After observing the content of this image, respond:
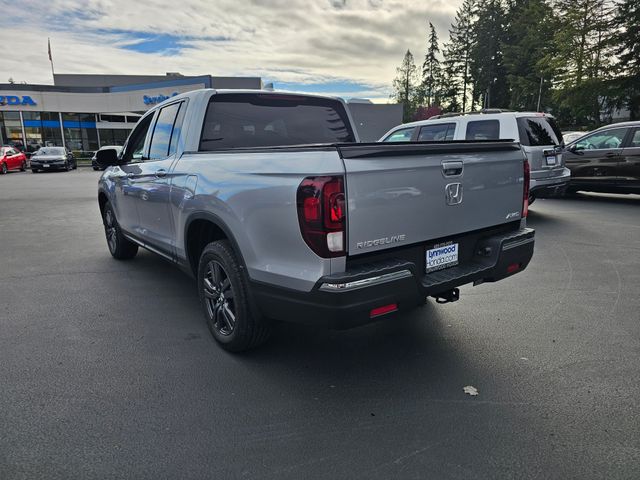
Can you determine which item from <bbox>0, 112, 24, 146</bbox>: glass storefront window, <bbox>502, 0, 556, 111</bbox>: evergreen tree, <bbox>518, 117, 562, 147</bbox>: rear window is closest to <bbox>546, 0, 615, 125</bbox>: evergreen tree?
<bbox>502, 0, 556, 111</bbox>: evergreen tree

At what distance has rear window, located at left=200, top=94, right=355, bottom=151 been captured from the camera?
3.94 meters

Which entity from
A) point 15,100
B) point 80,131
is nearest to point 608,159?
point 15,100

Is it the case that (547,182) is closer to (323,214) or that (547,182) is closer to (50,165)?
(323,214)

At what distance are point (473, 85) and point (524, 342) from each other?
7711 centimetres

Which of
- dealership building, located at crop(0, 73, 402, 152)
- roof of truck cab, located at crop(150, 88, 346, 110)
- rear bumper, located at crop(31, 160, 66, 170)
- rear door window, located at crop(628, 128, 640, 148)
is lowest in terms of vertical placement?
rear bumper, located at crop(31, 160, 66, 170)

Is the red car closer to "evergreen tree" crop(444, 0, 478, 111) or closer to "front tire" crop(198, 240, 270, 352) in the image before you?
"front tire" crop(198, 240, 270, 352)

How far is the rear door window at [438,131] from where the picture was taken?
877 cm

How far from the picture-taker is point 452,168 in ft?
9.66

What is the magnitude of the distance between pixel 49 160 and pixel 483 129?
1037 inches

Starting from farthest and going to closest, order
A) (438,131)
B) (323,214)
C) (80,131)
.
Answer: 1. (80,131)
2. (438,131)
3. (323,214)

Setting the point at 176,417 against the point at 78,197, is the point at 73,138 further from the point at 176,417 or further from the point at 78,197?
the point at 176,417

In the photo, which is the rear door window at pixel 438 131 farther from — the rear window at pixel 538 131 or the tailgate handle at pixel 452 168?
the tailgate handle at pixel 452 168

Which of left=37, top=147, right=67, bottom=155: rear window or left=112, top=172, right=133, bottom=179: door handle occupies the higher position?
left=37, top=147, right=67, bottom=155: rear window

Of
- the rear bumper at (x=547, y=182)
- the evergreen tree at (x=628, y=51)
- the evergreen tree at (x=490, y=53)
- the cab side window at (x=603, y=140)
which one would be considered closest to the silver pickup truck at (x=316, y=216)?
the rear bumper at (x=547, y=182)
